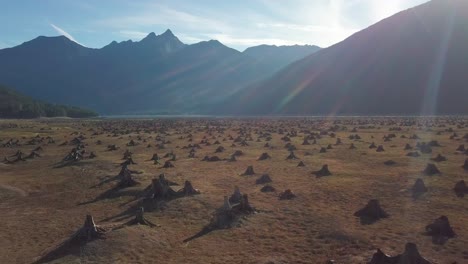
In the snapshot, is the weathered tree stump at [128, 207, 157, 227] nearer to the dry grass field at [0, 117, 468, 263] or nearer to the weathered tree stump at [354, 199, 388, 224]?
the dry grass field at [0, 117, 468, 263]

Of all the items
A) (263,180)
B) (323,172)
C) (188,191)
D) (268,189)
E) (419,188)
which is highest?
(419,188)

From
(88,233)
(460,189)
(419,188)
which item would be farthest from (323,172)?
(88,233)

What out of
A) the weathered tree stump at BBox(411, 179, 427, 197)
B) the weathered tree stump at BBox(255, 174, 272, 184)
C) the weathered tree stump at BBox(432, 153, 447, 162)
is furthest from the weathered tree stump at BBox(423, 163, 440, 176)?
the weathered tree stump at BBox(255, 174, 272, 184)

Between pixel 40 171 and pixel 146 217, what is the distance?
29.6m

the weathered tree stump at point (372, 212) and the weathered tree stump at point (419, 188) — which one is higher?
the weathered tree stump at point (419, 188)

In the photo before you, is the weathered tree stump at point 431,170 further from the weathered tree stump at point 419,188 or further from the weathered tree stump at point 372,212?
the weathered tree stump at point 372,212

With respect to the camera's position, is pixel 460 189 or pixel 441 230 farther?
pixel 460 189

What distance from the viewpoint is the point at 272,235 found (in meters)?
25.1

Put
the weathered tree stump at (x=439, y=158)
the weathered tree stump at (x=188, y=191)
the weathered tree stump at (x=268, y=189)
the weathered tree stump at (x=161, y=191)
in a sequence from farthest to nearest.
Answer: the weathered tree stump at (x=439, y=158), the weathered tree stump at (x=268, y=189), the weathered tree stump at (x=188, y=191), the weathered tree stump at (x=161, y=191)

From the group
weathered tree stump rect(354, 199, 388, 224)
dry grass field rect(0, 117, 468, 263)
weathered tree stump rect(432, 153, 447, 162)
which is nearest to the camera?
dry grass field rect(0, 117, 468, 263)

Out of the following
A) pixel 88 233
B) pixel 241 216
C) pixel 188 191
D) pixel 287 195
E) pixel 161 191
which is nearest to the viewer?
pixel 88 233

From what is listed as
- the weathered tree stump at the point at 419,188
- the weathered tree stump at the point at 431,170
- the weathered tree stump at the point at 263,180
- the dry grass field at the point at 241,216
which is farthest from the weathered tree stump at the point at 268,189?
the weathered tree stump at the point at 431,170

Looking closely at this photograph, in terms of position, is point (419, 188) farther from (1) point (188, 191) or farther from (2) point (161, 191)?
(2) point (161, 191)

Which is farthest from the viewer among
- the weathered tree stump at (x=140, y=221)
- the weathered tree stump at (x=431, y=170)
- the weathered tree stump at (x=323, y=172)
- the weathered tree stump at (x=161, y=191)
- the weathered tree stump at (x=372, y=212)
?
the weathered tree stump at (x=323, y=172)
